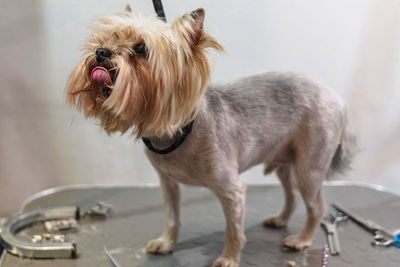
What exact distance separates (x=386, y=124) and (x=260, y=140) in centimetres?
95

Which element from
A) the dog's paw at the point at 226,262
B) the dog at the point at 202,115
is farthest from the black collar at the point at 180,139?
the dog's paw at the point at 226,262

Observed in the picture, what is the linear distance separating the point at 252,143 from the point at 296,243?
395 mm

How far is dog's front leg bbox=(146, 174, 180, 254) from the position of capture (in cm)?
138

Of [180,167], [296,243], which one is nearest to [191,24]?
[180,167]

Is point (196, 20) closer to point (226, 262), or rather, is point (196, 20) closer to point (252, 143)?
point (252, 143)

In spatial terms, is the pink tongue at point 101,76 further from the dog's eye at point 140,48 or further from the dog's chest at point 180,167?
the dog's chest at point 180,167

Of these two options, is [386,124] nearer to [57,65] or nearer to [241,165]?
[241,165]

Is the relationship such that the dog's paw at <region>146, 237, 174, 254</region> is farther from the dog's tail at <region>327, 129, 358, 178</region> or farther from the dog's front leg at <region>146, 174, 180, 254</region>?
the dog's tail at <region>327, 129, 358, 178</region>

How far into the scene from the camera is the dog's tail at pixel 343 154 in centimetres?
146

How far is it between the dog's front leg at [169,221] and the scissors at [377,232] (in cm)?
68

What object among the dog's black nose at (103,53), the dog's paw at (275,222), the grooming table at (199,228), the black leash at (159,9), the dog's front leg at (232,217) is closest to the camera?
the dog's black nose at (103,53)

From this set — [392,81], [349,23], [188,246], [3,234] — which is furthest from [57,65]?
[392,81]

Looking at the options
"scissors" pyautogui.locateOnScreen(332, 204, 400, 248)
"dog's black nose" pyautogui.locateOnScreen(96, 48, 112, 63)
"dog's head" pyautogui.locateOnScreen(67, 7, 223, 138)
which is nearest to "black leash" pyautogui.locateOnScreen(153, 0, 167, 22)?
"dog's head" pyautogui.locateOnScreen(67, 7, 223, 138)

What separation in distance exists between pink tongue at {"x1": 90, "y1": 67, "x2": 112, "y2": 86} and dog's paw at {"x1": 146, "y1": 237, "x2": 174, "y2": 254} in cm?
63
